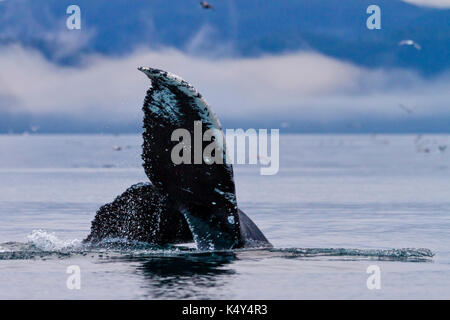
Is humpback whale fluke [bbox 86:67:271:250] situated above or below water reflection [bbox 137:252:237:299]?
above

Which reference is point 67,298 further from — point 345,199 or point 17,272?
point 345,199

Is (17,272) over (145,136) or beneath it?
beneath

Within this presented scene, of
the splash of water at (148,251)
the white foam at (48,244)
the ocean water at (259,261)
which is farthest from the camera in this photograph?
the white foam at (48,244)

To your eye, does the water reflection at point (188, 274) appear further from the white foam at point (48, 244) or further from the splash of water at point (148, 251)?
the white foam at point (48, 244)

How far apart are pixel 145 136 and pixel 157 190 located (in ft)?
2.70

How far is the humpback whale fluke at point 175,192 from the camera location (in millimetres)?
11656

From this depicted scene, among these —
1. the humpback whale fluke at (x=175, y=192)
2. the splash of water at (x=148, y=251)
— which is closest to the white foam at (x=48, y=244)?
the splash of water at (x=148, y=251)

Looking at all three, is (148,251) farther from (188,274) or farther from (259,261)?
(259,261)

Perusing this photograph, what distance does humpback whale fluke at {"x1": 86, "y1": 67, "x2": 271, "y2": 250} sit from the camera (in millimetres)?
11656

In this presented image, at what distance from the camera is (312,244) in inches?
669

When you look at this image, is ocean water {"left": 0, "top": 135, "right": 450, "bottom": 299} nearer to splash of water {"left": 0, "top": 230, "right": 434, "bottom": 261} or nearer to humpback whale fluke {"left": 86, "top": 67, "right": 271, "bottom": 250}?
splash of water {"left": 0, "top": 230, "right": 434, "bottom": 261}

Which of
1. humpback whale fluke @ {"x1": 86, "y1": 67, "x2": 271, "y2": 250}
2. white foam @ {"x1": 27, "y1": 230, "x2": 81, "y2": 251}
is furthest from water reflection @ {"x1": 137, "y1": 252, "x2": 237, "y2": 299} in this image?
white foam @ {"x1": 27, "y1": 230, "x2": 81, "y2": 251}
